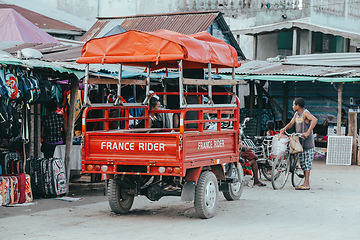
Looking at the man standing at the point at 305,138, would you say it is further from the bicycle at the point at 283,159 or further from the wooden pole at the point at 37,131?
the wooden pole at the point at 37,131

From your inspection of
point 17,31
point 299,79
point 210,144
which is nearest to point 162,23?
point 299,79

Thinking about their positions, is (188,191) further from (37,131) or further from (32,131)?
(37,131)

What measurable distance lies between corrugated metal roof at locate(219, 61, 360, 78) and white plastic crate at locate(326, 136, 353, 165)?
1.88 metres

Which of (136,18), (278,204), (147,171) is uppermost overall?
(136,18)

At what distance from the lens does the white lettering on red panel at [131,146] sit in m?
7.92

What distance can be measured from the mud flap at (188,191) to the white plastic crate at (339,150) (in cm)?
988

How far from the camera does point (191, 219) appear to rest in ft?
27.7

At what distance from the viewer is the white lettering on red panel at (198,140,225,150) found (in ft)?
27.4

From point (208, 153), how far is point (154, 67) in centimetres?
263

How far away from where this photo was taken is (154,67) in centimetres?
1058

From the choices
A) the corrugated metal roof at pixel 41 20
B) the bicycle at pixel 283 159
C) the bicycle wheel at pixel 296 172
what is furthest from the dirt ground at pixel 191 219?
the corrugated metal roof at pixel 41 20

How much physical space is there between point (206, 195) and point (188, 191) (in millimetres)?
339

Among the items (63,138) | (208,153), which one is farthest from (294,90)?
(208,153)

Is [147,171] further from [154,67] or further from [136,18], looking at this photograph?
[136,18]
